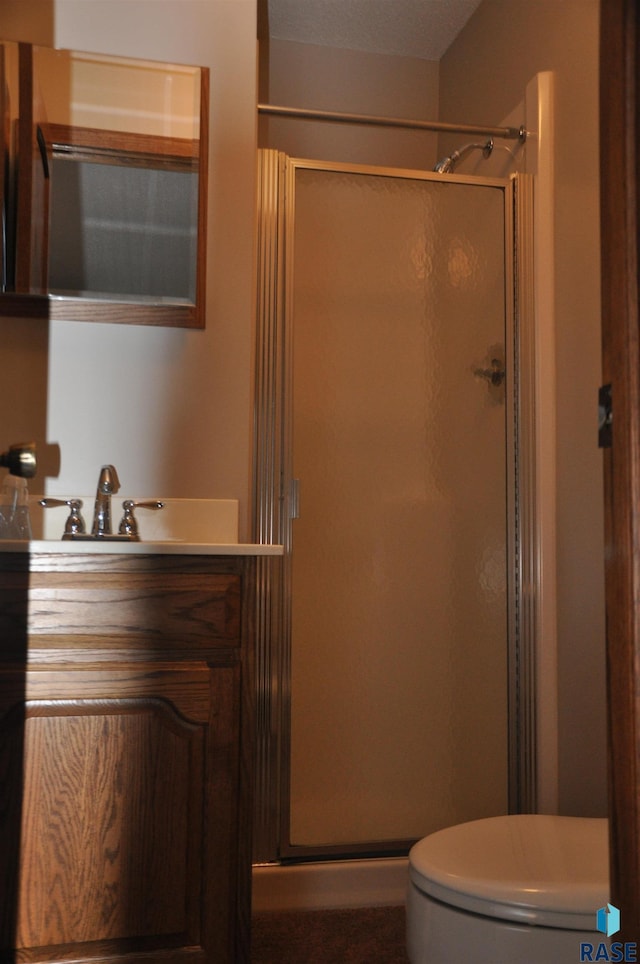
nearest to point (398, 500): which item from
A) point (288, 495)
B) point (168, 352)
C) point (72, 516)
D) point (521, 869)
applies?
point (288, 495)

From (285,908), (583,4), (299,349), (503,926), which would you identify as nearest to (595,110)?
(583,4)

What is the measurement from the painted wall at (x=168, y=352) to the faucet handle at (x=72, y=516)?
0.09m

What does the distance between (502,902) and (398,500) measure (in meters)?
1.12

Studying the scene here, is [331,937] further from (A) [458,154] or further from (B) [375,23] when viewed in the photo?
(B) [375,23]

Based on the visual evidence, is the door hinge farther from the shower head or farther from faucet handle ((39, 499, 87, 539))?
the shower head

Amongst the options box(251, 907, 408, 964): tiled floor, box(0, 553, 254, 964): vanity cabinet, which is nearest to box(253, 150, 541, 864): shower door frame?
box(251, 907, 408, 964): tiled floor

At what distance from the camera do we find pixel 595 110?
1.89m

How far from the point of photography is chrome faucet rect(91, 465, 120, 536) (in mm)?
1626

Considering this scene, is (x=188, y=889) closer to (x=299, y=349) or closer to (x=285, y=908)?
(x=285, y=908)

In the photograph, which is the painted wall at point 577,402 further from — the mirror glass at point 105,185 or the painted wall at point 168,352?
the mirror glass at point 105,185

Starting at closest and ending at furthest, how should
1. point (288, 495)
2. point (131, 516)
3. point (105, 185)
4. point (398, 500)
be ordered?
point (131, 516)
point (105, 185)
point (288, 495)
point (398, 500)

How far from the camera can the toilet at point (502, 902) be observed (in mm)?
1049

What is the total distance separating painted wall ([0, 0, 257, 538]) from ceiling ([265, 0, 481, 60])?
0.85 m

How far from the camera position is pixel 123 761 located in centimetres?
117
